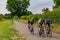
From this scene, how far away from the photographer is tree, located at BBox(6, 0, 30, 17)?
106812 mm

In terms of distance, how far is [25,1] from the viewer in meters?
110

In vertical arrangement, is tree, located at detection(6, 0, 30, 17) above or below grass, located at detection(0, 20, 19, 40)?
above

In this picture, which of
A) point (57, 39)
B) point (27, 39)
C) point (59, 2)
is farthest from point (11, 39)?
point (59, 2)

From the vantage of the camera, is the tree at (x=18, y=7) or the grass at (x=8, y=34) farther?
the tree at (x=18, y=7)

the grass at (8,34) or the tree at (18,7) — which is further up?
the tree at (18,7)

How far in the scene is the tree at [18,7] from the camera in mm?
106812

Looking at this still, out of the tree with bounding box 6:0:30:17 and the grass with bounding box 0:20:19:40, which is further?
the tree with bounding box 6:0:30:17

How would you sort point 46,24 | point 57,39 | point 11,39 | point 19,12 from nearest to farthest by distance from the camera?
point 11,39 → point 57,39 → point 46,24 → point 19,12

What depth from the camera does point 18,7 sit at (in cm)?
10744

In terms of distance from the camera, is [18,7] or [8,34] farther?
[18,7]

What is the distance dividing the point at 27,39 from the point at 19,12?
83844 millimetres

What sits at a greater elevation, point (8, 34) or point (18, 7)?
point (18, 7)

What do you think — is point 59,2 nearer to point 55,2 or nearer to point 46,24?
point 55,2

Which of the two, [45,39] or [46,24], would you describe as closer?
[45,39]
